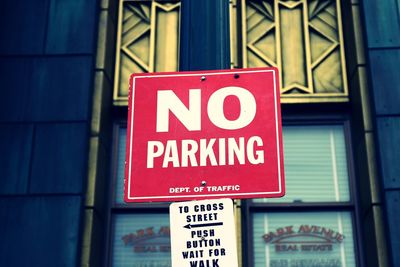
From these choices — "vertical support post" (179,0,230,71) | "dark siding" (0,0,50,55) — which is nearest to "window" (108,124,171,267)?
"dark siding" (0,0,50,55)

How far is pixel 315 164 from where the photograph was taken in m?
8.10

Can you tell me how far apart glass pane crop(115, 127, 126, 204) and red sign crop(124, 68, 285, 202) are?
4367 mm

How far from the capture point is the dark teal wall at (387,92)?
23.2 feet

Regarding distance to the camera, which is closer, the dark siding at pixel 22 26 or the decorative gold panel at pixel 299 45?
the dark siding at pixel 22 26

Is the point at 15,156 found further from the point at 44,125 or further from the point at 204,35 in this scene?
the point at 204,35

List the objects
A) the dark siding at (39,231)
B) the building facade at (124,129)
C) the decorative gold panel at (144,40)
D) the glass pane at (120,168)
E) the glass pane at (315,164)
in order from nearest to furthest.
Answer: the dark siding at (39,231) < the building facade at (124,129) < the glass pane at (315,164) < the glass pane at (120,168) < the decorative gold panel at (144,40)

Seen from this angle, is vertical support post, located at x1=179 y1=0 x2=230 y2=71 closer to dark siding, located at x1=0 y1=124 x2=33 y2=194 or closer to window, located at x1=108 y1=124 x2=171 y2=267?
dark siding, located at x1=0 y1=124 x2=33 y2=194

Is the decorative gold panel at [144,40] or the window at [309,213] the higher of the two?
the decorative gold panel at [144,40]

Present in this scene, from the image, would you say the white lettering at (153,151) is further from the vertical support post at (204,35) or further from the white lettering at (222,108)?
the vertical support post at (204,35)

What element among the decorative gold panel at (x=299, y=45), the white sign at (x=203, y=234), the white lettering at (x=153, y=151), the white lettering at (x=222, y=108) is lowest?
the white sign at (x=203, y=234)

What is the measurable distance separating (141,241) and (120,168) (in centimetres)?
105

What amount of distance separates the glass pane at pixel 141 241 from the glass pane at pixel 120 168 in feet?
0.85

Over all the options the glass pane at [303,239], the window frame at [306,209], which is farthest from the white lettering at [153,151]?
the glass pane at [303,239]

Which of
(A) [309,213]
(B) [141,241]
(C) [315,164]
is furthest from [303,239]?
(B) [141,241]
